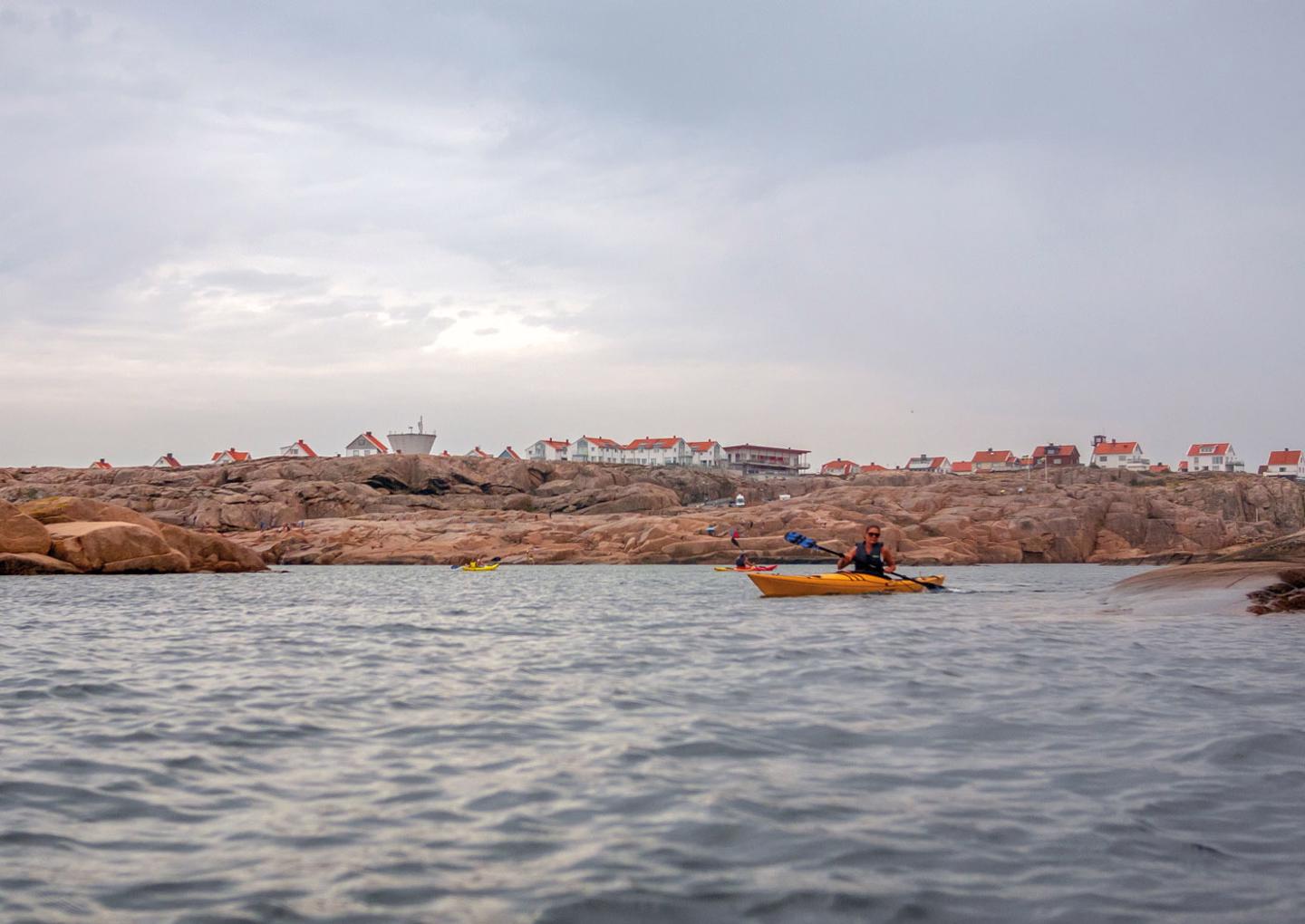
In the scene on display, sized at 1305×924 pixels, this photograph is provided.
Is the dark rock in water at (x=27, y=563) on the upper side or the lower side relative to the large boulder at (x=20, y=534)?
lower

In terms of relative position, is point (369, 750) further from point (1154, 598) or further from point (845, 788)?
point (1154, 598)

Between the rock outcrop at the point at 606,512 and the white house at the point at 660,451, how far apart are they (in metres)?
41.1

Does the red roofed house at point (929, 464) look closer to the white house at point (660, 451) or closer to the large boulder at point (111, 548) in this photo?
the white house at point (660, 451)

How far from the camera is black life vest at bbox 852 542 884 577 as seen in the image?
90.8 ft

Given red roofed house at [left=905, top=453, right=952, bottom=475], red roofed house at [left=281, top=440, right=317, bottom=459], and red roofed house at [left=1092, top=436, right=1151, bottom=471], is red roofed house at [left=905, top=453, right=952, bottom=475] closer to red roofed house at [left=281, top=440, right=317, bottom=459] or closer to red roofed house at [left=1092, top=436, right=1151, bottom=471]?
red roofed house at [left=1092, top=436, right=1151, bottom=471]

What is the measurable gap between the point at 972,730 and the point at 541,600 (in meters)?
21.0

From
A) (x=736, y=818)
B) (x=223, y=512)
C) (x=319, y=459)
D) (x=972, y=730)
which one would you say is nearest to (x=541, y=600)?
(x=972, y=730)

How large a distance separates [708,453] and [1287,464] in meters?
74.4

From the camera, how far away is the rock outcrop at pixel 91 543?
36.7 m

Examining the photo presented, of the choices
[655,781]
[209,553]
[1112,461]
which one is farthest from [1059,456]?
[655,781]

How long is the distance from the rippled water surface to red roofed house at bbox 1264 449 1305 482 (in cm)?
14099

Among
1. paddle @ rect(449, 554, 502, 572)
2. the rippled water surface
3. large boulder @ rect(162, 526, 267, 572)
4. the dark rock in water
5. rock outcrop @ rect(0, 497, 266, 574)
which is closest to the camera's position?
the rippled water surface

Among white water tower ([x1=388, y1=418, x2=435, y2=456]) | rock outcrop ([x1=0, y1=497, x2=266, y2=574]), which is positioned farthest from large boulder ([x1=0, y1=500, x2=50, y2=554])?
white water tower ([x1=388, y1=418, x2=435, y2=456])

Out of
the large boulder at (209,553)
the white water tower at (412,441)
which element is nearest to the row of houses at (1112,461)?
the white water tower at (412,441)
